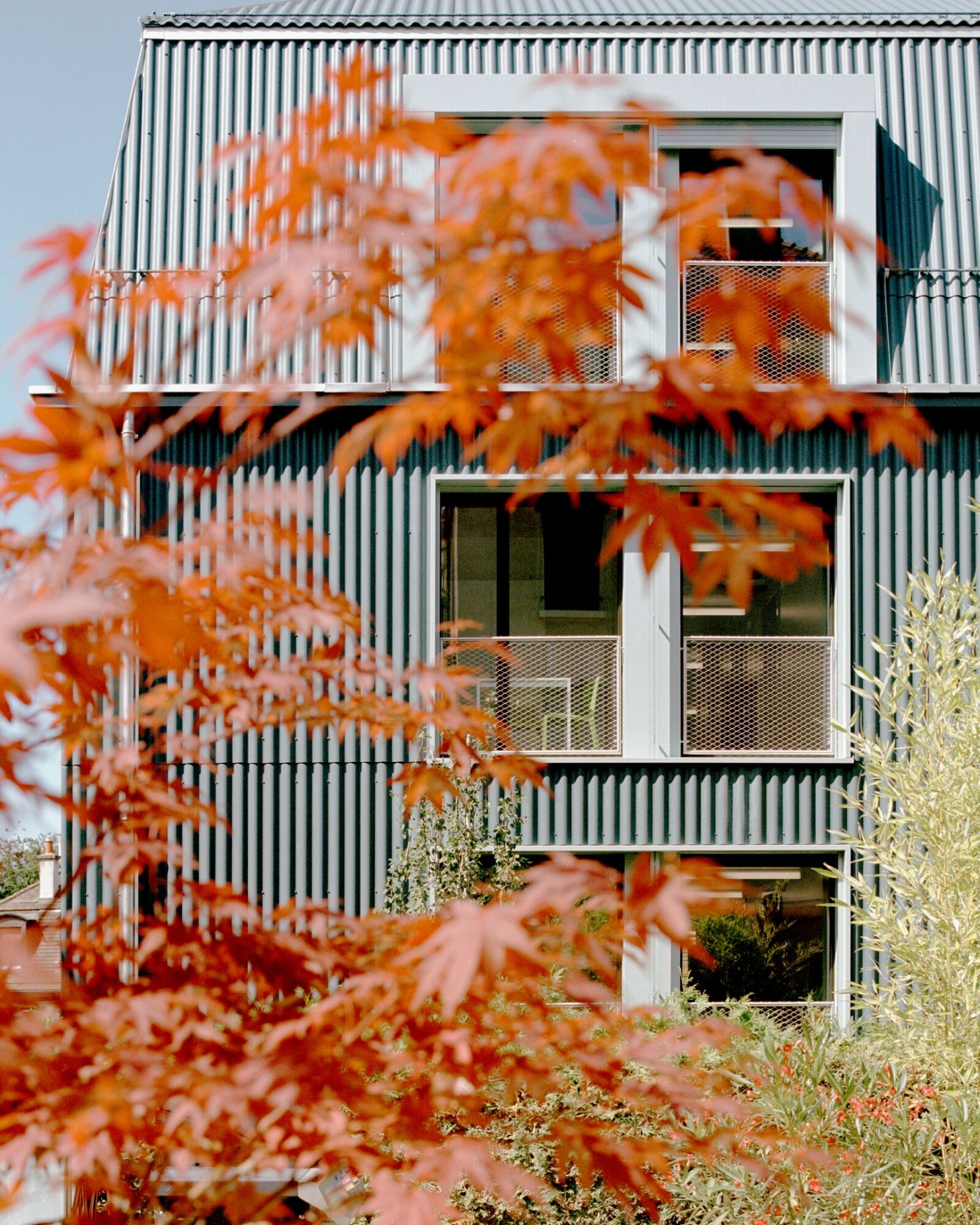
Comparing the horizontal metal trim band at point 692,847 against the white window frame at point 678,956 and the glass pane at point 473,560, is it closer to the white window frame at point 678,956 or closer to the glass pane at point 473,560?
the white window frame at point 678,956

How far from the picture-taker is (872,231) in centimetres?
909

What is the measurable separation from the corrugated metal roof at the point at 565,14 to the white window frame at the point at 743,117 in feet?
2.77

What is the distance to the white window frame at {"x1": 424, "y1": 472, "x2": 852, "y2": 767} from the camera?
884cm

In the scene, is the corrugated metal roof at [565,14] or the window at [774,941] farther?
the corrugated metal roof at [565,14]

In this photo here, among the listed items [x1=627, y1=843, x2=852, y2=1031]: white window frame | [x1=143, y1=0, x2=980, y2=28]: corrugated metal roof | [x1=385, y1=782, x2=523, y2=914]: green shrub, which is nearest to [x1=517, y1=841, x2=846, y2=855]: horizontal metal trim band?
[x1=627, y1=843, x2=852, y2=1031]: white window frame

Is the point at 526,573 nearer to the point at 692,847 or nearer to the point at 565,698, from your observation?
the point at 565,698

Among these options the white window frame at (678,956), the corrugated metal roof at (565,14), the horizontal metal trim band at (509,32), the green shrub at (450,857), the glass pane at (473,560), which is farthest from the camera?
the glass pane at (473,560)

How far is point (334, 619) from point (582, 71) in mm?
8268

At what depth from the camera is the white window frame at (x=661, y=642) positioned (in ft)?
29.0

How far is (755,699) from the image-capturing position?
9180mm

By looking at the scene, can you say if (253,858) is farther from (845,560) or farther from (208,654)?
(208,654)

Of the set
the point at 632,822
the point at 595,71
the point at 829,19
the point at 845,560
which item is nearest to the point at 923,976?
the point at 632,822

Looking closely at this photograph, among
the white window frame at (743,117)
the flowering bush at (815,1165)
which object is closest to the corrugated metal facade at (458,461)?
the white window frame at (743,117)

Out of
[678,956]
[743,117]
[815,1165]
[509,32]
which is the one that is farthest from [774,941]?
Answer: [509,32]
